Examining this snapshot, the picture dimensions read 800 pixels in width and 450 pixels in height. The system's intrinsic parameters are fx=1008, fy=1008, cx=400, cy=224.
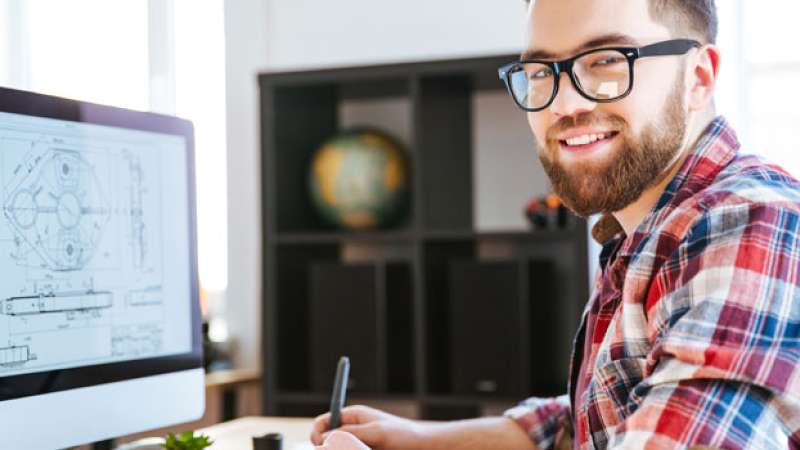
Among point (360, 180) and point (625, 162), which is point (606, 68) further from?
point (360, 180)

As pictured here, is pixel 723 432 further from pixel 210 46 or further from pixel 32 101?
pixel 210 46

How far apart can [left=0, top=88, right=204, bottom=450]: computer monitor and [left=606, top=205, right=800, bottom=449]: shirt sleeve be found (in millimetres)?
718

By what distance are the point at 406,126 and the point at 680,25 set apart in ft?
6.54

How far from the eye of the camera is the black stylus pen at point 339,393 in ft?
4.82

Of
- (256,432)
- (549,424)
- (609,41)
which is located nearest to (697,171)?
(609,41)

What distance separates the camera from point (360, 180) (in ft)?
10.0

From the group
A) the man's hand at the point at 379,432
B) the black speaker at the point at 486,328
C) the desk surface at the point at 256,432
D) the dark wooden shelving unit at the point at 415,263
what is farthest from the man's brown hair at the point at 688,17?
the black speaker at the point at 486,328

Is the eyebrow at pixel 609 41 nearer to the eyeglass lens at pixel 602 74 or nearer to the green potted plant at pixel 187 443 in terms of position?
the eyeglass lens at pixel 602 74

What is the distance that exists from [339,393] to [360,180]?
1.61m

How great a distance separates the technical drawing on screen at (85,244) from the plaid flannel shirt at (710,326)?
66 cm

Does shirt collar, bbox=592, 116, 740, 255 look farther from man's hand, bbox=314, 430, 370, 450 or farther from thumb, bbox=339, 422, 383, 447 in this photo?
thumb, bbox=339, 422, 383, 447

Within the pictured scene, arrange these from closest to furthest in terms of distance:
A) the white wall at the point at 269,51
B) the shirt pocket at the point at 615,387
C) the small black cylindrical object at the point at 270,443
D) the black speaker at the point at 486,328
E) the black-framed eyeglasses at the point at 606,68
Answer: the shirt pocket at the point at 615,387 < the black-framed eyeglasses at the point at 606,68 < the small black cylindrical object at the point at 270,443 < the black speaker at the point at 486,328 < the white wall at the point at 269,51

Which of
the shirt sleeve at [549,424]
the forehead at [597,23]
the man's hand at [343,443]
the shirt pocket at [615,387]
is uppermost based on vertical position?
the forehead at [597,23]

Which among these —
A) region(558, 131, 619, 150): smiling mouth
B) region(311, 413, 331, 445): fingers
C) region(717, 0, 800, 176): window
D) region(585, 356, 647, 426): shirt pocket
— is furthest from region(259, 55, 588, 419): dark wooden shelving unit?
region(585, 356, 647, 426): shirt pocket
